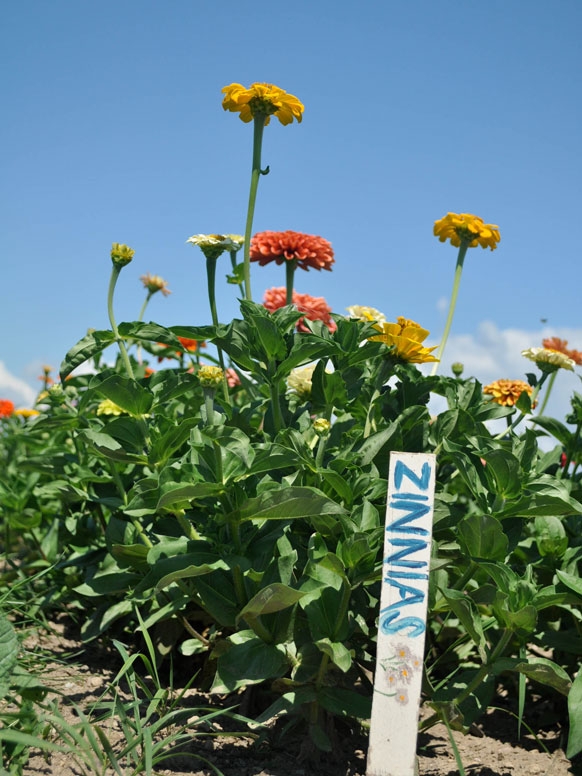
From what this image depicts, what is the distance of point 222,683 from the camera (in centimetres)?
194

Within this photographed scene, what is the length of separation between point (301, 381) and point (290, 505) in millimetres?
728

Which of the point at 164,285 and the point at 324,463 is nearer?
the point at 324,463

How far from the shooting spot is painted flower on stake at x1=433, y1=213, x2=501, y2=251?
2889 mm

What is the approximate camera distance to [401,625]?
182 centimetres

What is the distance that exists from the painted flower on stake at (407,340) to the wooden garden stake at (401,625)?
18.5 inches

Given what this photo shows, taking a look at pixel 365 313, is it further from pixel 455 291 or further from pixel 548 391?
pixel 548 391

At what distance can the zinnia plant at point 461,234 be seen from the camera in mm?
2879

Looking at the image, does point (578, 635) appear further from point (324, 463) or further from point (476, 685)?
point (324, 463)

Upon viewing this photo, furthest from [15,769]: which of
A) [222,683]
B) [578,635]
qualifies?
[578,635]

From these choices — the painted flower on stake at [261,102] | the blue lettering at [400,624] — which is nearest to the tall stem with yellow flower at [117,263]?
the painted flower on stake at [261,102]

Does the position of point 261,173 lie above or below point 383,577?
above

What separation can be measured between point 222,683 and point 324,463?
2.17 ft

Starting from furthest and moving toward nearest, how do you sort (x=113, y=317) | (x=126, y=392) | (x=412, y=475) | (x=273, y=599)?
(x=113, y=317) < (x=126, y=392) < (x=412, y=475) < (x=273, y=599)

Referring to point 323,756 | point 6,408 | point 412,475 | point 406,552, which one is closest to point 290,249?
point 412,475
